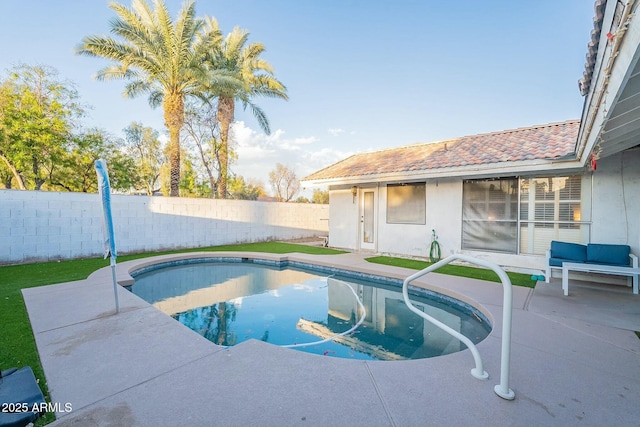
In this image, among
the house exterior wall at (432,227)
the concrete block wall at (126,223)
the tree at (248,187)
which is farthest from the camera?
the tree at (248,187)

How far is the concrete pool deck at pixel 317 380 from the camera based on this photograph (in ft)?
7.53

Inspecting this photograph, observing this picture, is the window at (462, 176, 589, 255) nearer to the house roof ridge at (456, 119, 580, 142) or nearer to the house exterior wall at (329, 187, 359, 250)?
the house roof ridge at (456, 119, 580, 142)

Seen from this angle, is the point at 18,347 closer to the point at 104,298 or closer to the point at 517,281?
the point at 104,298

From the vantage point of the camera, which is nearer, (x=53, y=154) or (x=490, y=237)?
(x=490, y=237)

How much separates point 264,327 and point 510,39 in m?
13.3

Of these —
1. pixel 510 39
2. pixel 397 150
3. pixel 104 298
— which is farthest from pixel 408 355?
pixel 510 39

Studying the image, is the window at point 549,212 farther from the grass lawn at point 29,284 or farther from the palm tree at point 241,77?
the palm tree at point 241,77

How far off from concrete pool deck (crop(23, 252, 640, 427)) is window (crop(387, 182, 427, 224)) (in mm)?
6280

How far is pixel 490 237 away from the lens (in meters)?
8.98

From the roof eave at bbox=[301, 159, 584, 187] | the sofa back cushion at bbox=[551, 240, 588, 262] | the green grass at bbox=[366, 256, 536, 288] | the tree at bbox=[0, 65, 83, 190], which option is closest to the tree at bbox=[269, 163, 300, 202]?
the tree at bbox=[0, 65, 83, 190]

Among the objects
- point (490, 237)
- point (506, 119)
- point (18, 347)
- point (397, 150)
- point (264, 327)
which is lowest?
point (264, 327)

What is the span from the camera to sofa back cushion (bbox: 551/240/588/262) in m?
6.83

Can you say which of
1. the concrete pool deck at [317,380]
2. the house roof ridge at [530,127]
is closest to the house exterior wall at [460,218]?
the house roof ridge at [530,127]

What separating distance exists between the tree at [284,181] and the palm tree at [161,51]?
28427 mm
